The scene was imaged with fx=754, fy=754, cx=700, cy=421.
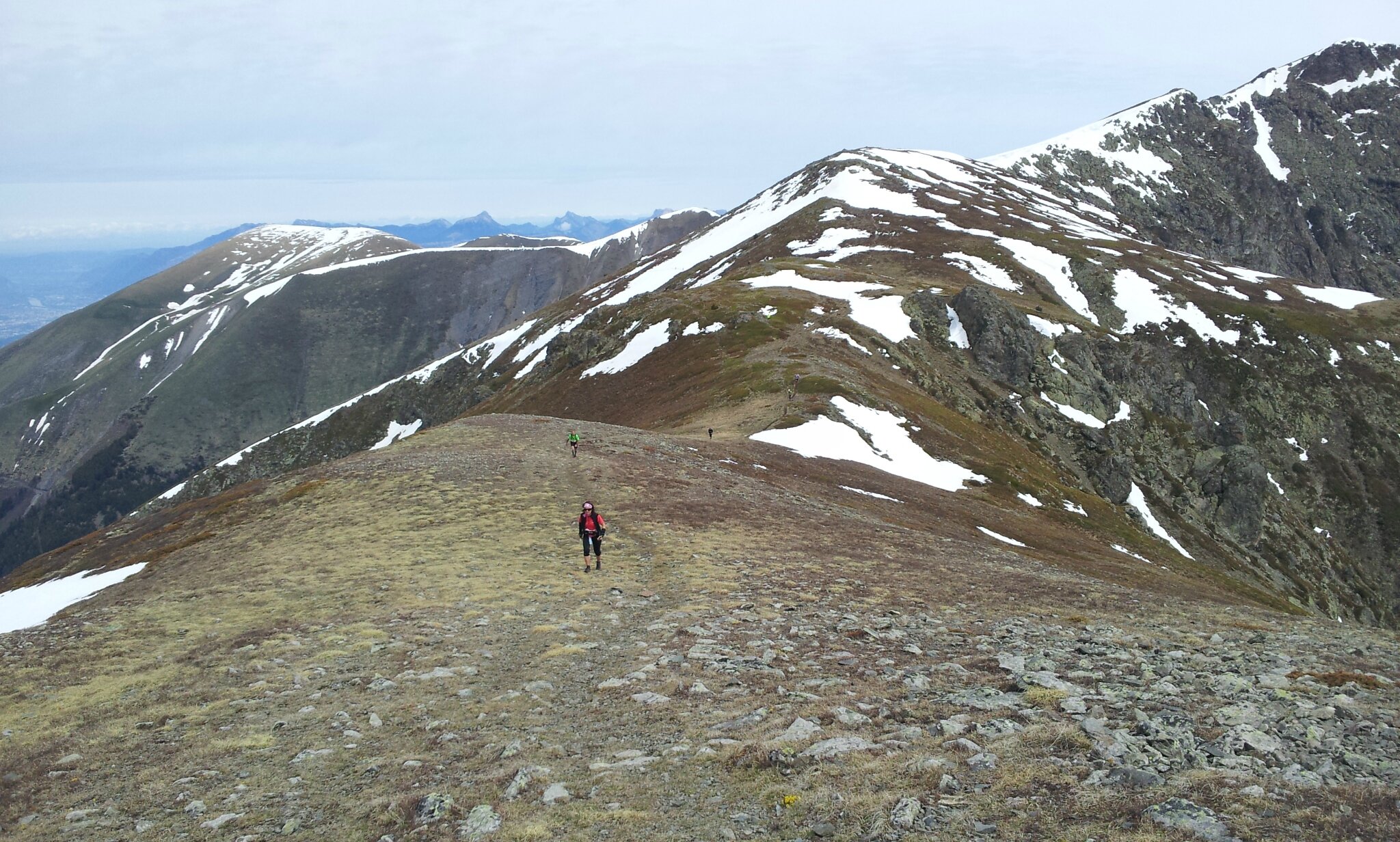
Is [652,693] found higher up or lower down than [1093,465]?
higher up

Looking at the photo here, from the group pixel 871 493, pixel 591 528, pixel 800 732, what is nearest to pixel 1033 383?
pixel 871 493

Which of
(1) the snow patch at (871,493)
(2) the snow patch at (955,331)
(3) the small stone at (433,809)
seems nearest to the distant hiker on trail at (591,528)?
(3) the small stone at (433,809)

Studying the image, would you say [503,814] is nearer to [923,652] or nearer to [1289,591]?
[923,652]

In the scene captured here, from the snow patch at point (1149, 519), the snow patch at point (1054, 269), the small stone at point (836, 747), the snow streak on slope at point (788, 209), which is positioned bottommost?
the snow patch at point (1149, 519)

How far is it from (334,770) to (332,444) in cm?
16490

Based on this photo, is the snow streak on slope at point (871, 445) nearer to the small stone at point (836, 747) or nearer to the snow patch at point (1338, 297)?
the small stone at point (836, 747)

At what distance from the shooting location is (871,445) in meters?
52.8

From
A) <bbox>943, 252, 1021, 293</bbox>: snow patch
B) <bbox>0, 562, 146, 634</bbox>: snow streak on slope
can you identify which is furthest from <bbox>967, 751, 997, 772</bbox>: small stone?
<bbox>943, 252, 1021, 293</bbox>: snow patch

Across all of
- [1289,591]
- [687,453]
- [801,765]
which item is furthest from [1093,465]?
[801,765]

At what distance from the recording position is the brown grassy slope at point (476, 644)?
31.9ft

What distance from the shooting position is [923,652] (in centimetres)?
1455

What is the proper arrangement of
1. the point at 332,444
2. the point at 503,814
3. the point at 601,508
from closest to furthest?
the point at 503,814
the point at 601,508
the point at 332,444

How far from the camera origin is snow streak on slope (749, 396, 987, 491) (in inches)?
1945

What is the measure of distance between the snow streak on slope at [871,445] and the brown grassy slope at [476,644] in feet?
37.3
